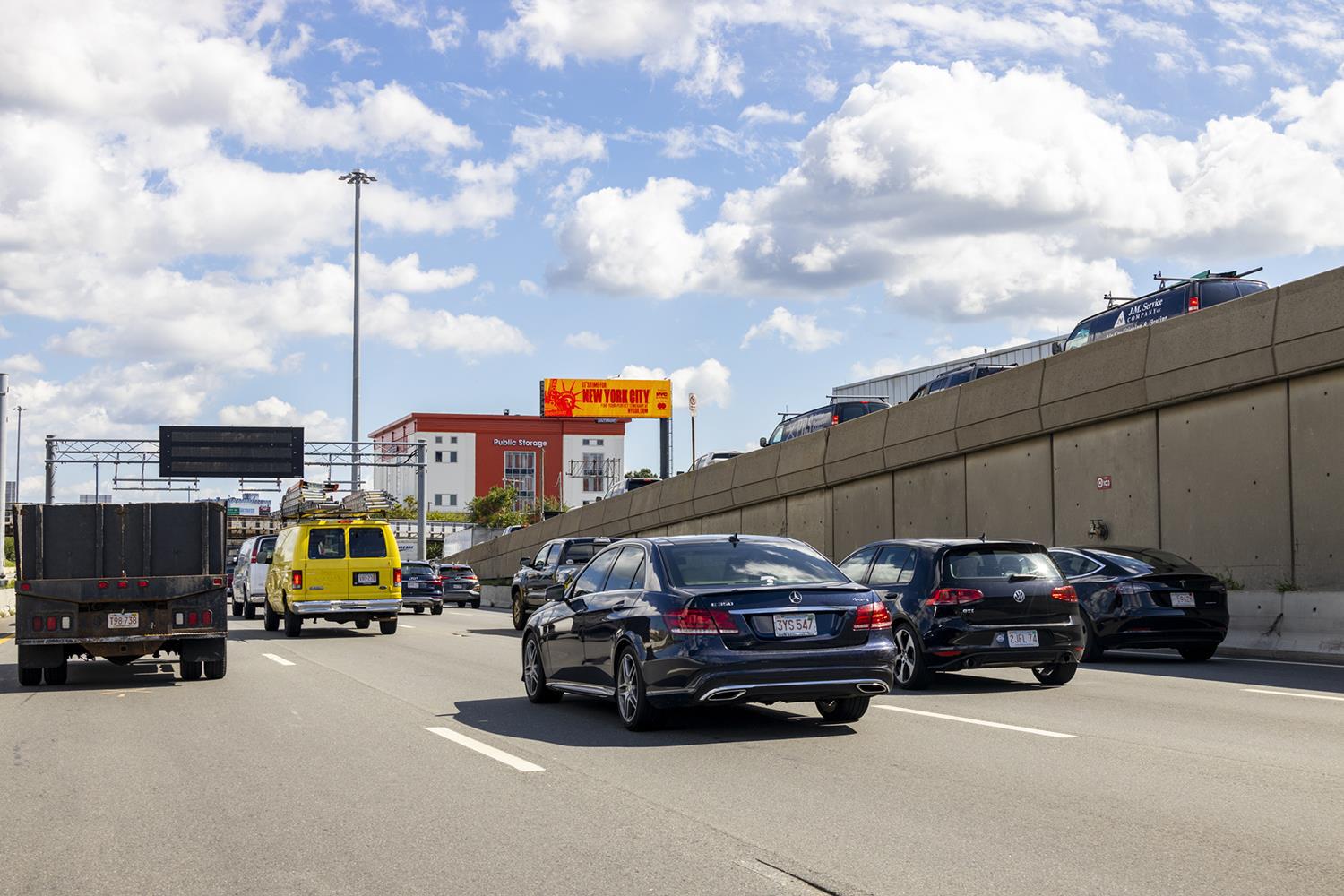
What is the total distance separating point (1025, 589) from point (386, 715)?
6.12 m

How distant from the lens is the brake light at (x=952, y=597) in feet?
45.8

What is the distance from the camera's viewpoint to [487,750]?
10.1 meters

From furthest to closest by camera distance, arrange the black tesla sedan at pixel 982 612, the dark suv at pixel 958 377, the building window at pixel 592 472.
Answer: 1. the building window at pixel 592 472
2. the dark suv at pixel 958 377
3. the black tesla sedan at pixel 982 612

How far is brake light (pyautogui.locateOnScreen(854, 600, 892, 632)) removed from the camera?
10469 millimetres

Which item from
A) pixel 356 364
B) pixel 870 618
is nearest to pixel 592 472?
pixel 356 364

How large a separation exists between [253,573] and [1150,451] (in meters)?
20.6

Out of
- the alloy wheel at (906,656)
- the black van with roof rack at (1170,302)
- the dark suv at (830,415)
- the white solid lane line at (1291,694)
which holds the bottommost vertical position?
the white solid lane line at (1291,694)

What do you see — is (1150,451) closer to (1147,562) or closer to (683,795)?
(1147,562)

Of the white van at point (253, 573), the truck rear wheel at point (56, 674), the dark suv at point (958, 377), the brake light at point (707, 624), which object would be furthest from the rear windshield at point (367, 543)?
the brake light at point (707, 624)

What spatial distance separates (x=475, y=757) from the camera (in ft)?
31.9

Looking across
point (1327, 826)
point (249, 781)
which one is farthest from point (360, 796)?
point (1327, 826)

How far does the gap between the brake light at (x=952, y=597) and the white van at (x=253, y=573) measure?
20531 millimetres

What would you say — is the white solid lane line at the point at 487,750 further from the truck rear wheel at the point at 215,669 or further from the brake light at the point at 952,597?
the truck rear wheel at the point at 215,669

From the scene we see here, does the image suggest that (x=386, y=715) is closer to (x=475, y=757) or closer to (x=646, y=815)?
(x=475, y=757)
